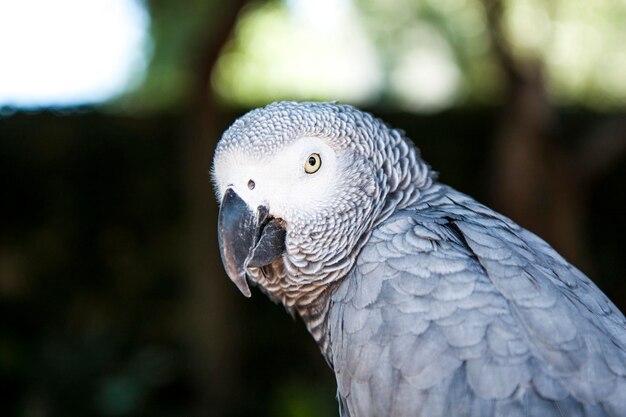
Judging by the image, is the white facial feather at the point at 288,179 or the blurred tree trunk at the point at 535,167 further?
the blurred tree trunk at the point at 535,167

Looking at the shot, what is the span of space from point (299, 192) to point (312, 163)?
0.07 metres

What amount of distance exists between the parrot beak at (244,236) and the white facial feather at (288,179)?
2cm

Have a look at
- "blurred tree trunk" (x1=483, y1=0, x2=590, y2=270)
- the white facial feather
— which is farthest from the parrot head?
"blurred tree trunk" (x1=483, y1=0, x2=590, y2=270)

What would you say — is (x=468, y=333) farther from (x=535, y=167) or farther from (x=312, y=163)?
(x=535, y=167)

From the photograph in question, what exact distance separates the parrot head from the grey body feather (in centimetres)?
8

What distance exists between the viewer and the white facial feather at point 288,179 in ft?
4.68

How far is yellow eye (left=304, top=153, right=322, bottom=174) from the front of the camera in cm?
144

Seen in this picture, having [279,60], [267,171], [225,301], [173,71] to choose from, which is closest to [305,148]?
[267,171]

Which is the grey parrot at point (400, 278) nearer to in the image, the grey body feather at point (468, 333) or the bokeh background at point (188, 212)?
the grey body feather at point (468, 333)

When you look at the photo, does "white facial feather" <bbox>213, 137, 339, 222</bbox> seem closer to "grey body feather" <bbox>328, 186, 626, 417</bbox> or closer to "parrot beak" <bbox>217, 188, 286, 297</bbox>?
"parrot beak" <bbox>217, 188, 286, 297</bbox>

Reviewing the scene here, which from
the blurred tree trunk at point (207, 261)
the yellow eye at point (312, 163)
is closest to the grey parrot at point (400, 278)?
the yellow eye at point (312, 163)

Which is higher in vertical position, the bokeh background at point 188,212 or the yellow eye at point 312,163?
the yellow eye at point 312,163

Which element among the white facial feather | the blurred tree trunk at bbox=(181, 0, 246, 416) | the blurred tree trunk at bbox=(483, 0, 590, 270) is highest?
the white facial feather

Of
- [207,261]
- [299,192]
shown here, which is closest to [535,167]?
[207,261]
